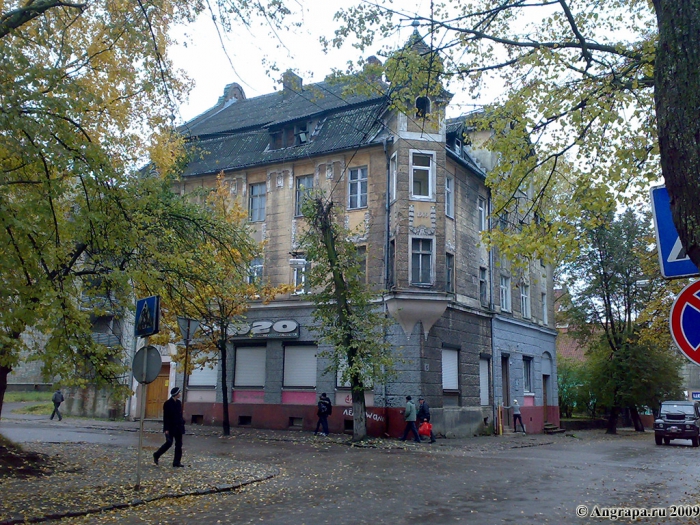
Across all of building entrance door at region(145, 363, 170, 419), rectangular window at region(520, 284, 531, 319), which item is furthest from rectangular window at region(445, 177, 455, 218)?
building entrance door at region(145, 363, 170, 419)

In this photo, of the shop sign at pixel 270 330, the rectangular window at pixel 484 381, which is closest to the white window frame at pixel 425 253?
the shop sign at pixel 270 330

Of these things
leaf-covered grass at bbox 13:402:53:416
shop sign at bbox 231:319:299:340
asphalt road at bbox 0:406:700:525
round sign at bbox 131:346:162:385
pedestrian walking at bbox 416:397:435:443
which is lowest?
asphalt road at bbox 0:406:700:525

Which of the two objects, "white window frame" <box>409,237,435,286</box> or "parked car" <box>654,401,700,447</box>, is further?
"parked car" <box>654,401,700,447</box>

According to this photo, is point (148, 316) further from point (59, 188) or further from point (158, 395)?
point (158, 395)

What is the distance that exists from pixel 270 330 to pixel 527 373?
15452 millimetres

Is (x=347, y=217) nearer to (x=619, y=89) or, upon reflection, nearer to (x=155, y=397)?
(x=155, y=397)

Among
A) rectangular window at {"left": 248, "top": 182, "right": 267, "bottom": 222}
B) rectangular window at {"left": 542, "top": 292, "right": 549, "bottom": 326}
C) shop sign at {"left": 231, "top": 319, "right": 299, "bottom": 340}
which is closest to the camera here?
shop sign at {"left": 231, "top": 319, "right": 299, "bottom": 340}

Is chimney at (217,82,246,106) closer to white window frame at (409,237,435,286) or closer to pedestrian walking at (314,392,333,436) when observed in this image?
white window frame at (409,237,435,286)

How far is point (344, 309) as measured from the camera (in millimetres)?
22297

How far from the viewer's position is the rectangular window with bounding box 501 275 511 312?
33794mm

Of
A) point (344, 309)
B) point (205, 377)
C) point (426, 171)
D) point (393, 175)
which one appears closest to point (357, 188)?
point (393, 175)

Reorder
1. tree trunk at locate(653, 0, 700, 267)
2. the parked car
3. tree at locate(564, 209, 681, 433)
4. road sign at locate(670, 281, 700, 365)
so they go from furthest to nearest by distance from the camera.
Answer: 1. tree at locate(564, 209, 681, 433)
2. the parked car
3. tree trunk at locate(653, 0, 700, 267)
4. road sign at locate(670, 281, 700, 365)

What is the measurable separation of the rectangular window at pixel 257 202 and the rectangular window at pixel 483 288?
10435 mm

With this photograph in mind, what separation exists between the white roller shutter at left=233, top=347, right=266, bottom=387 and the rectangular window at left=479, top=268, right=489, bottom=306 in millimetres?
10233
